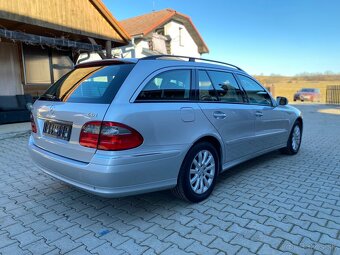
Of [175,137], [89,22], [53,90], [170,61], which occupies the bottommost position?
[175,137]

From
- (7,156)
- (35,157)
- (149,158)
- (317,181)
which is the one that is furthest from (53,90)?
(317,181)

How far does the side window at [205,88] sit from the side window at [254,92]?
880mm

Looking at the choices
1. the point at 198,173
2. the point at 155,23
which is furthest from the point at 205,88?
the point at 155,23

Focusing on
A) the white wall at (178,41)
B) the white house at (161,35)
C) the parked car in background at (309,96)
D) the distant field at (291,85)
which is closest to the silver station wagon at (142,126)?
the white house at (161,35)

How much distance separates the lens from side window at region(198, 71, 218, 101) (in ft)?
11.1

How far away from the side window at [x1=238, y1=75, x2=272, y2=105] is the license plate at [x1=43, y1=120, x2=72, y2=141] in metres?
2.65

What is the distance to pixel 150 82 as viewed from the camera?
285cm

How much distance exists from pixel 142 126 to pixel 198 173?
41.9 inches

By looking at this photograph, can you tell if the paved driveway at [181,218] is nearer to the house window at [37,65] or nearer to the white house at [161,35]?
the house window at [37,65]

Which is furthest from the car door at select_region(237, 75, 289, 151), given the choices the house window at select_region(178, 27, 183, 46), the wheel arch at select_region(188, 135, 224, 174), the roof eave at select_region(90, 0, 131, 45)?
the house window at select_region(178, 27, 183, 46)

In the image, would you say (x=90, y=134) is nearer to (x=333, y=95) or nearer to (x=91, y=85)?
(x=91, y=85)

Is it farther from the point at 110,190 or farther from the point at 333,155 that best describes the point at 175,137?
the point at 333,155

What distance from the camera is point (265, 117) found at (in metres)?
4.49

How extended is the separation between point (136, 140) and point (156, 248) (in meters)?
0.96
